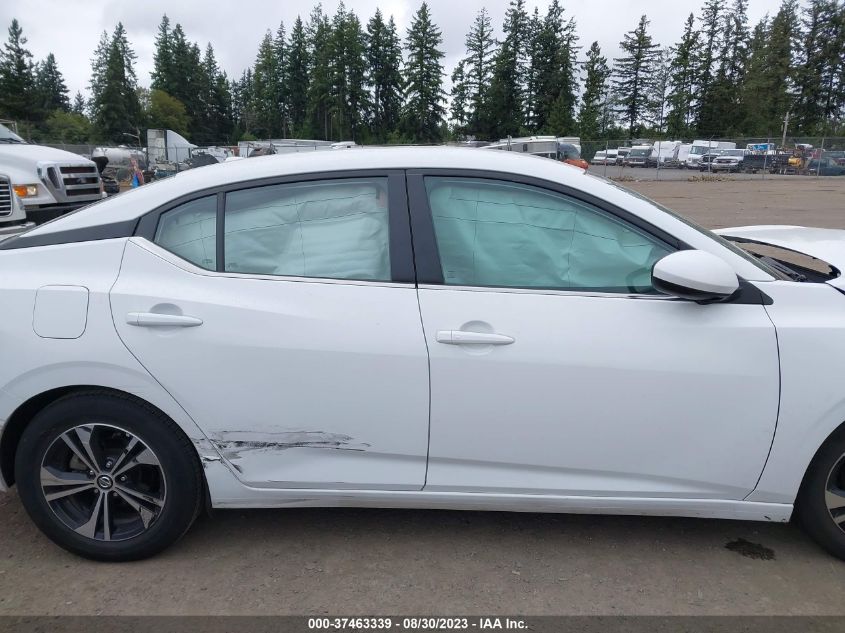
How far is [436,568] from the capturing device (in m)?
2.67

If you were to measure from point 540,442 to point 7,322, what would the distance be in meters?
2.09

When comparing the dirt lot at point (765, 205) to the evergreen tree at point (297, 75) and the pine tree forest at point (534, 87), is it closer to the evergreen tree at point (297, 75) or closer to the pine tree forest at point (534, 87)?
the pine tree forest at point (534, 87)

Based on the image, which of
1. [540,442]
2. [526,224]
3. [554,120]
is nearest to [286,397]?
[540,442]

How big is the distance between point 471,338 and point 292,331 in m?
0.67

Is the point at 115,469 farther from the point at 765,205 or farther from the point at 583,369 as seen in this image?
the point at 765,205

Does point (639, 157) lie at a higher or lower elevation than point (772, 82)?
lower

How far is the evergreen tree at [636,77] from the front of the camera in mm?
85750

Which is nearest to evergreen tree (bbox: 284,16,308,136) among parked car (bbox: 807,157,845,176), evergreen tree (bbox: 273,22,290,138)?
evergreen tree (bbox: 273,22,290,138)

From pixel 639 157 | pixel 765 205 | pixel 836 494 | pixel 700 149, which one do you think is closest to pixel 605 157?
pixel 639 157

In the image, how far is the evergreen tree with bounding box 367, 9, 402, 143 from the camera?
90062mm

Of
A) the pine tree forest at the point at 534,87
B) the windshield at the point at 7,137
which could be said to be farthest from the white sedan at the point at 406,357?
the pine tree forest at the point at 534,87

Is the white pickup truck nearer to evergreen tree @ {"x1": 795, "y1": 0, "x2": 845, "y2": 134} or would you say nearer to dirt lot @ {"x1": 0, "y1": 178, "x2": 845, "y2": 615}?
dirt lot @ {"x1": 0, "y1": 178, "x2": 845, "y2": 615}

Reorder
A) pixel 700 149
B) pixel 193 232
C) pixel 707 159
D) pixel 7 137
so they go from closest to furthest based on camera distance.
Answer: pixel 193 232
pixel 7 137
pixel 707 159
pixel 700 149

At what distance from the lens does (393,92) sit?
90188mm
